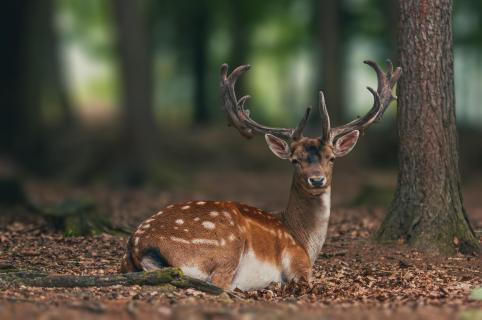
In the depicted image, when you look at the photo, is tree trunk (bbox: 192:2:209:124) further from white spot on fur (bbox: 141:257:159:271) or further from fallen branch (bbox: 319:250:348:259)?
white spot on fur (bbox: 141:257:159:271)

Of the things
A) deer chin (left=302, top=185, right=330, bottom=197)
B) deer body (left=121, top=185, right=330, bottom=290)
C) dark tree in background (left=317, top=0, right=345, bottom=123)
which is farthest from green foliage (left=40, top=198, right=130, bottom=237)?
dark tree in background (left=317, top=0, right=345, bottom=123)

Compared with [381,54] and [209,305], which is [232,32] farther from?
[209,305]

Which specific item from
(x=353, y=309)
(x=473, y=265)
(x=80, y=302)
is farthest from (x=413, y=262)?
(x=80, y=302)

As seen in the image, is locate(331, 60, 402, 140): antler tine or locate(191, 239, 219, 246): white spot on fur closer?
locate(191, 239, 219, 246): white spot on fur

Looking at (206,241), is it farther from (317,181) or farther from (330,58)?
(330,58)

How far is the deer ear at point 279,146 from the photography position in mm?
8984

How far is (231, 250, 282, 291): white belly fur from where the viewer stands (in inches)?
326

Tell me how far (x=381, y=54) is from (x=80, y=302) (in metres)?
29.0

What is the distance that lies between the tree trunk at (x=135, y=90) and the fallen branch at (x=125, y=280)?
38.3 feet

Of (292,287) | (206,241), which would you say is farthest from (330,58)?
(206,241)

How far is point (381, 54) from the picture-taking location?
34969 millimetres

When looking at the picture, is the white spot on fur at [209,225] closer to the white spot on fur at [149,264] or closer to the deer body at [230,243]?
the deer body at [230,243]

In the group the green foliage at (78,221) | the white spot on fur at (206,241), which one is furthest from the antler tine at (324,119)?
the green foliage at (78,221)

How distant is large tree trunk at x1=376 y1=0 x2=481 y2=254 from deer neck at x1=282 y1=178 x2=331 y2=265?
4.69 feet
